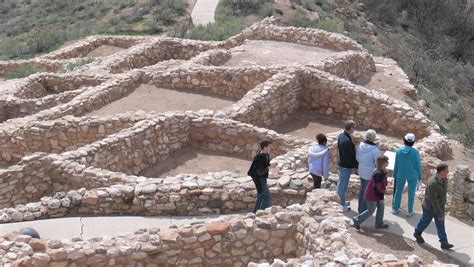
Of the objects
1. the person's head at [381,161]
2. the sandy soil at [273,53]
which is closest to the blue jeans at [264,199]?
the person's head at [381,161]

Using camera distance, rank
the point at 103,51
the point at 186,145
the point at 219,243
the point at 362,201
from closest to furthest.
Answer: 1. the point at 219,243
2. the point at 362,201
3. the point at 186,145
4. the point at 103,51

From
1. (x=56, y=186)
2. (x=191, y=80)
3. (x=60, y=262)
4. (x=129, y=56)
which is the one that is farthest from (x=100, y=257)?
(x=129, y=56)

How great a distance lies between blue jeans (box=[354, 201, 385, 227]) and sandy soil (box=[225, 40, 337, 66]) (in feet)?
31.3

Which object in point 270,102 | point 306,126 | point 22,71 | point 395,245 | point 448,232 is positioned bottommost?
point 306,126

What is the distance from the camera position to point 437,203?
9.00m

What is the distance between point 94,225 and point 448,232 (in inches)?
214

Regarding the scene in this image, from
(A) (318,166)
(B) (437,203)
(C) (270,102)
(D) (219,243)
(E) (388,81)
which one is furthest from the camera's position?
(E) (388,81)


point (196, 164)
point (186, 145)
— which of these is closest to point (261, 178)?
point (196, 164)

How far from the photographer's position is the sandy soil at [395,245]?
8859 millimetres

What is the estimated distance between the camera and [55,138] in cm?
1421

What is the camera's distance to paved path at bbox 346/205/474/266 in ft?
29.7

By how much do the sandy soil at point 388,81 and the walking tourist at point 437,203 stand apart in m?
9.03

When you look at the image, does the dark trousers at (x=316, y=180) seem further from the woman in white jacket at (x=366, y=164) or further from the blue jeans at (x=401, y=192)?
the blue jeans at (x=401, y=192)

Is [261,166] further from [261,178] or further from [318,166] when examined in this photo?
[318,166]
